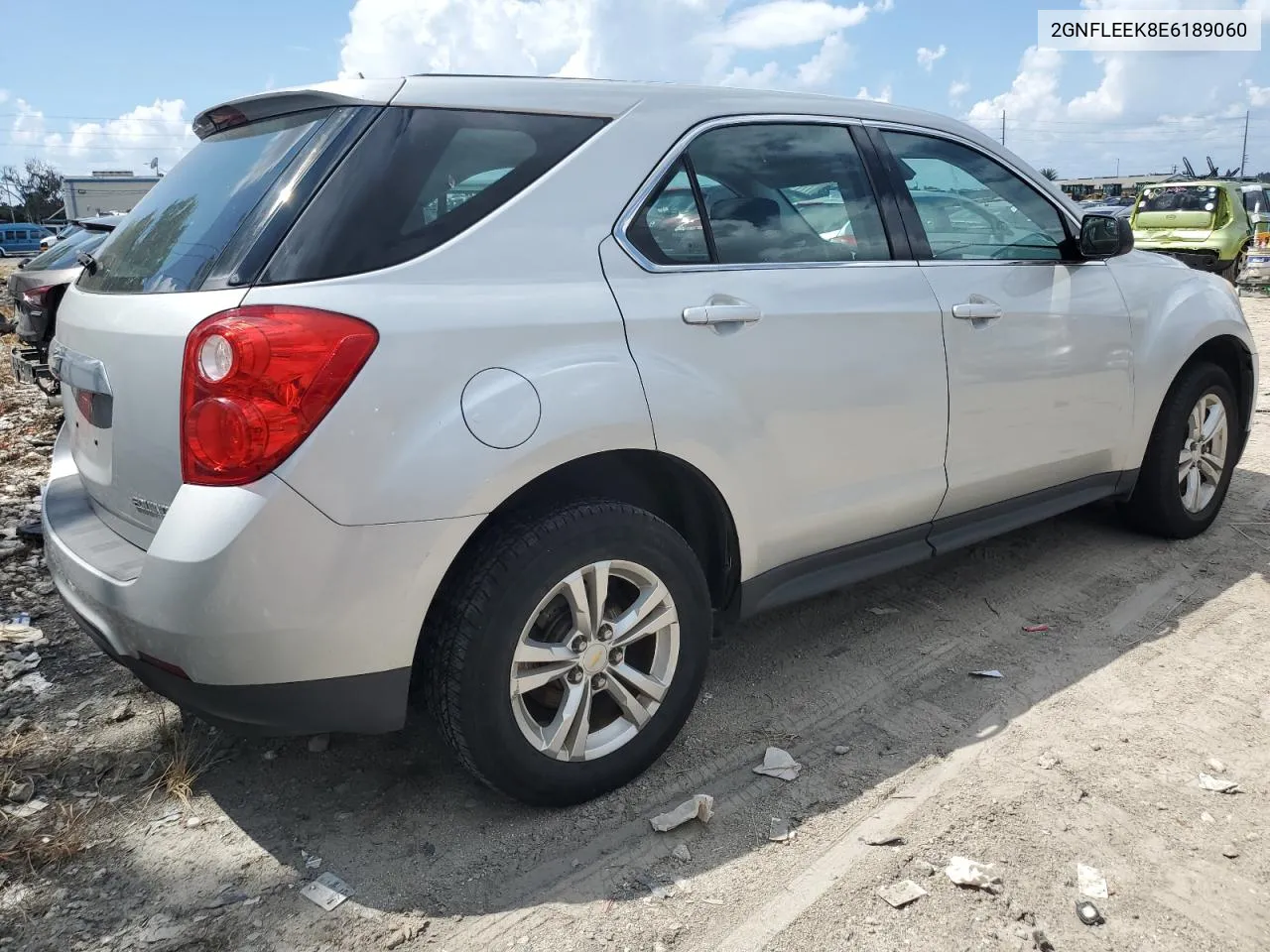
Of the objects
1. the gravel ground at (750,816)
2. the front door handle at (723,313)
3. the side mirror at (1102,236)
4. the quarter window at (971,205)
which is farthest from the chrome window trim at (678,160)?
the gravel ground at (750,816)

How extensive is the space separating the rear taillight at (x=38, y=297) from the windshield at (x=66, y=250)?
0.42m

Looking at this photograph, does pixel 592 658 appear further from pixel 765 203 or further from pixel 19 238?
pixel 19 238

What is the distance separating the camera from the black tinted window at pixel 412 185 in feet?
7.00

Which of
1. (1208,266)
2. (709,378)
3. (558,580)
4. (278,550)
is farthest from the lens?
(1208,266)

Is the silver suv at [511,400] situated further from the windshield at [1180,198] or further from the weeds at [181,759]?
the windshield at [1180,198]

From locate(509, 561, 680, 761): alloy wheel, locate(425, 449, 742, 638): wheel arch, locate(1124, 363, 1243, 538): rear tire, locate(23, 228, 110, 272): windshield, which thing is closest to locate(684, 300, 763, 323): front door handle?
locate(425, 449, 742, 638): wheel arch

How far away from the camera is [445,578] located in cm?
229

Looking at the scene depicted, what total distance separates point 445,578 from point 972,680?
188 centimetres

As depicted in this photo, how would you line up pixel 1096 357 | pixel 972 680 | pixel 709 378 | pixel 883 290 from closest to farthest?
pixel 709 378, pixel 883 290, pixel 972 680, pixel 1096 357

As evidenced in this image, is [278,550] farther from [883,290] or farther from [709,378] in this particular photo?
[883,290]

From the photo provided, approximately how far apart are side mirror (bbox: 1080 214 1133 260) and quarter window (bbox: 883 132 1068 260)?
0.09 m

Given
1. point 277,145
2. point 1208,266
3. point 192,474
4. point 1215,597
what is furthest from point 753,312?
point 1208,266

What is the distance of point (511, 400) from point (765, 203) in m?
1.11

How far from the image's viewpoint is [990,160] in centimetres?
364
